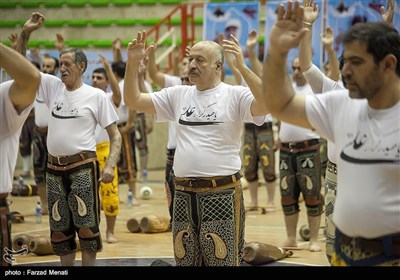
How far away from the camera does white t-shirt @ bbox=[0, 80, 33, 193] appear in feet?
15.1

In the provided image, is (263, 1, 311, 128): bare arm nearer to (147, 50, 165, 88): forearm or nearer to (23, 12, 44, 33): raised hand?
(23, 12, 44, 33): raised hand

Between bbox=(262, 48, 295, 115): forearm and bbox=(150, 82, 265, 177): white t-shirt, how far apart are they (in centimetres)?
174

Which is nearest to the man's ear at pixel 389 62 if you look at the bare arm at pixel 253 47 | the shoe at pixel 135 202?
the bare arm at pixel 253 47

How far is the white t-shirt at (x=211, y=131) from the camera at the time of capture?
583cm

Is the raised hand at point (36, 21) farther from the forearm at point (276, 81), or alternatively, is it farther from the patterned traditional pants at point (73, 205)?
the forearm at point (276, 81)

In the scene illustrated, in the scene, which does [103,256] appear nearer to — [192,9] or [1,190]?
[1,190]

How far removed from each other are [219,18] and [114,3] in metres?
4.16

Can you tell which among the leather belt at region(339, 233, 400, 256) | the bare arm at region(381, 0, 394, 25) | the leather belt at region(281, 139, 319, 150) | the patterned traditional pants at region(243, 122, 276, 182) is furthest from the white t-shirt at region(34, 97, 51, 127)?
the leather belt at region(339, 233, 400, 256)

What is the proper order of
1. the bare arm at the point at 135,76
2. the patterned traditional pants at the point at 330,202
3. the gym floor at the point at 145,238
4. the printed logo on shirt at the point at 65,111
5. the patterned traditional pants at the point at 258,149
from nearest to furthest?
the bare arm at the point at 135,76 < the patterned traditional pants at the point at 330,202 < the printed logo on shirt at the point at 65,111 < the gym floor at the point at 145,238 < the patterned traditional pants at the point at 258,149

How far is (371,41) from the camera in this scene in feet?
13.1

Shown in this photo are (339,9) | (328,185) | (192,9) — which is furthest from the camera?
(192,9)

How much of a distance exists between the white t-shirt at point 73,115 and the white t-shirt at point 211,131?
1.40 meters

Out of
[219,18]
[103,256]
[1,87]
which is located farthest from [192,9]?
[1,87]

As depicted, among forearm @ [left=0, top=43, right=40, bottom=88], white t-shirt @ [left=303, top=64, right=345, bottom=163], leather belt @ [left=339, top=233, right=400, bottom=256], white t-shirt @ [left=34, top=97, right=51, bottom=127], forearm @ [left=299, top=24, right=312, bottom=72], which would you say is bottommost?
white t-shirt @ [left=34, top=97, right=51, bottom=127]
